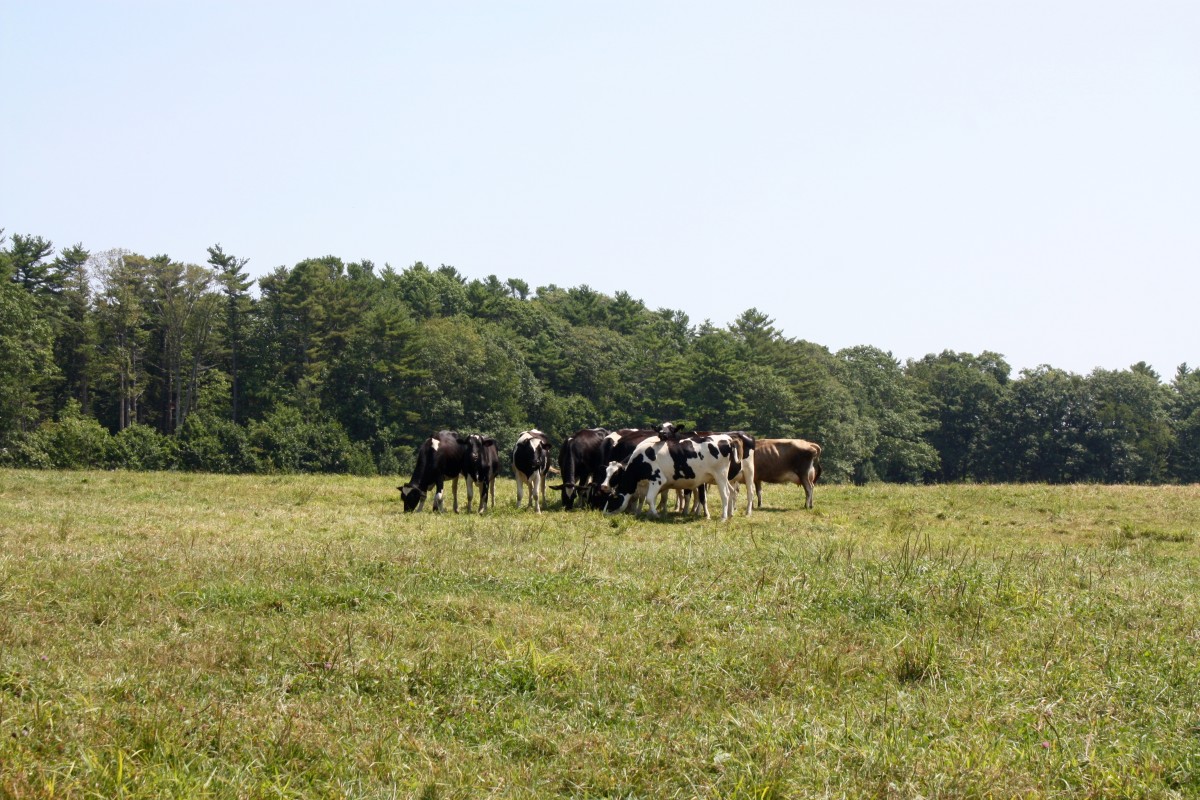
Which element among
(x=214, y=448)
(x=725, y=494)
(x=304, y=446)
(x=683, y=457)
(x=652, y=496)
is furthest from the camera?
(x=304, y=446)

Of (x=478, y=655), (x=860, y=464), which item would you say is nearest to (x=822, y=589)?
(x=478, y=655)

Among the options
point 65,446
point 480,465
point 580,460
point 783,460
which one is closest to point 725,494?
point 580,460

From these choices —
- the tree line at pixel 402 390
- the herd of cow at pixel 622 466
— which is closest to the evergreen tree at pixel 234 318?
the tree line at pixel 402 390

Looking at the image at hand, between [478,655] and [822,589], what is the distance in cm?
439

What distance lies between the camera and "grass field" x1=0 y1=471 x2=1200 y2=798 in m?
6.23

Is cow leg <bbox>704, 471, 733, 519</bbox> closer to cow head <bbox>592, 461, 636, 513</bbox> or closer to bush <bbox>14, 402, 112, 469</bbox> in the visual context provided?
cow head <bbox>592, 461, 636, 513</bbox>

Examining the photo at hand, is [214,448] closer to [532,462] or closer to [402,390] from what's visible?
[402,390]

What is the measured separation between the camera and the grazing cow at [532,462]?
23.9 metres

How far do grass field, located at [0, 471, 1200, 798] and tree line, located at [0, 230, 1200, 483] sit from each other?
58.1 metres

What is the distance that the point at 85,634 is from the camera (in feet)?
29.3

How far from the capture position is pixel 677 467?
73.1ft

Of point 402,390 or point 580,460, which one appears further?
point 402,390

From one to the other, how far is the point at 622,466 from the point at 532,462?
2130mm

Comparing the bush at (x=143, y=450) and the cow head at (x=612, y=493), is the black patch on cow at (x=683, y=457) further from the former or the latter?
the bush at (x=143, y=450)
